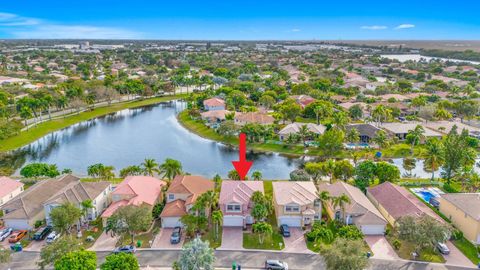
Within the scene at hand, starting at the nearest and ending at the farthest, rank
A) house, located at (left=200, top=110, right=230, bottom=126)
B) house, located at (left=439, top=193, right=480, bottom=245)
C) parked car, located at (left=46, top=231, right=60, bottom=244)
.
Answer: parked car, located at (left=46, top=231, right=60, bottom=244) < house, located at (left=439, top=193, right=480, bottom=245) < house, located at (left=200, top=110, right=230, bottom=126)

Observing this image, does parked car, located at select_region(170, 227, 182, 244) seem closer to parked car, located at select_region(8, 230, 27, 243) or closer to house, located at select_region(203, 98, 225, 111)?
parked car, located at select_region(8, 230, 27, 243)

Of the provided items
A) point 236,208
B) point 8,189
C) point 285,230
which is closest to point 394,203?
point 285,230

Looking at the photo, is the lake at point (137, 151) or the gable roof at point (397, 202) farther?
the lake at point (137, 151)

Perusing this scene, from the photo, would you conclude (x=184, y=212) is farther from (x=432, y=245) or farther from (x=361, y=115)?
(x=361, y=115)

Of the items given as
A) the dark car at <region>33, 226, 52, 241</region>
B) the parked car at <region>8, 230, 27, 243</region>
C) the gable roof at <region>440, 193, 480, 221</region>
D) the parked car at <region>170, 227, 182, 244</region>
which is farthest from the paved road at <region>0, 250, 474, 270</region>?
the gable roof at <region>440, 193, 480, 221</region>

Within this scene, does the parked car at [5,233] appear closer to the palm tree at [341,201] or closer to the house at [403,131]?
the palm tree at [341,201]

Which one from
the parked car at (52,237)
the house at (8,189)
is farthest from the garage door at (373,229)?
the house at (8,189)

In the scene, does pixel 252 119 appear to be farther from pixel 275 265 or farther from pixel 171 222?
pixel 275 265
